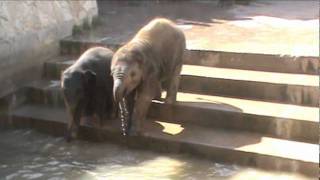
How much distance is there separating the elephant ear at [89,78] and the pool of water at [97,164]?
2.27 feet

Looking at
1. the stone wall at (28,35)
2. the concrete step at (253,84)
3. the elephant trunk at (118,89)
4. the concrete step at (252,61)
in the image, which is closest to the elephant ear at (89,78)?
the elephant trunk at (118,89)

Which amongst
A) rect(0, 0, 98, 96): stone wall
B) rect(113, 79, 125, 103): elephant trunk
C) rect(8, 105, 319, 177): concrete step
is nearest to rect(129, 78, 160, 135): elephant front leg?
rect(8, 105, 319, 177): concrete step

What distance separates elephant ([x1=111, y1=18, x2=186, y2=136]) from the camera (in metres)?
5.64

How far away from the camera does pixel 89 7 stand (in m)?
9.27

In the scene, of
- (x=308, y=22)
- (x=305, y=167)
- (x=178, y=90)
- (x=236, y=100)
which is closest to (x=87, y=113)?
(x=178, y=90)

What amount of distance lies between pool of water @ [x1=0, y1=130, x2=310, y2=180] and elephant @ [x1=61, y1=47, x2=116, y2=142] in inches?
14.5

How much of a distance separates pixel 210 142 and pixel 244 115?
0.52m

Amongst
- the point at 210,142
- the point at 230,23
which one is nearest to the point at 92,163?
the point at 210,142

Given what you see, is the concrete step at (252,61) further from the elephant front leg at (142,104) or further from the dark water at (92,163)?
the dark water at (92,163)

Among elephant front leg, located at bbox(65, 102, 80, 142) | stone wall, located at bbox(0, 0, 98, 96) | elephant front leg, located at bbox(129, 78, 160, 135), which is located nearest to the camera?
elephant front leg, located at bbox(129, 78, 160, 135)

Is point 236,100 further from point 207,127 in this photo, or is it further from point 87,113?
point 87,113

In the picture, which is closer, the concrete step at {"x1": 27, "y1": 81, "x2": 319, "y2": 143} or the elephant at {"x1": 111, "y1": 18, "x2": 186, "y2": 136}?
the elephant at {"x1": 111, "y1": 18, "x2": 186, "y2": 136}

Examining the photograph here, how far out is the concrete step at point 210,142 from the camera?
5418mm

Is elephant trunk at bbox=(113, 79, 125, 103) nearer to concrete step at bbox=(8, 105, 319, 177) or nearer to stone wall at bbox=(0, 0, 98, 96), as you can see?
concrete step at bbox=(8, 105, 319, 177)
